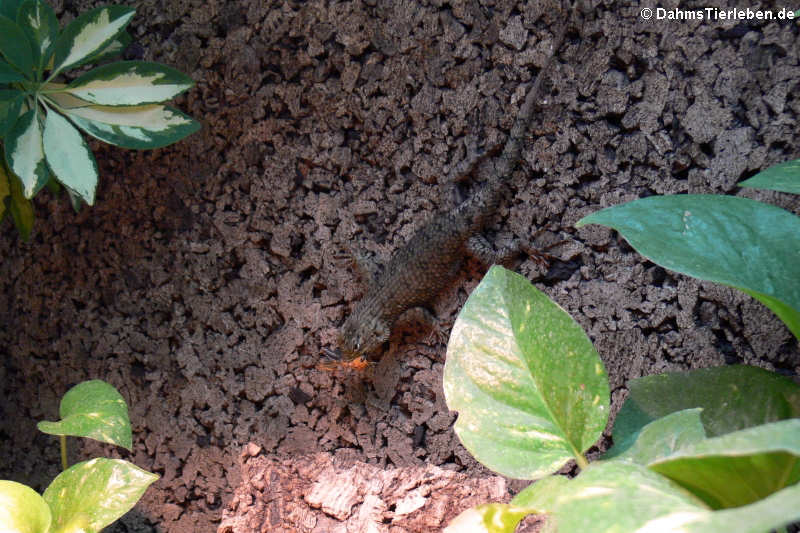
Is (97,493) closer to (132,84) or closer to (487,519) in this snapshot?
(487,519)

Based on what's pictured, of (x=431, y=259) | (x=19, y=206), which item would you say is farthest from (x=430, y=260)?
(x=19, y=206)

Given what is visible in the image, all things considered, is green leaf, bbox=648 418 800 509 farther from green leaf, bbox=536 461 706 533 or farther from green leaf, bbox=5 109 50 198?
green leaf, bbox=5 109 50 198

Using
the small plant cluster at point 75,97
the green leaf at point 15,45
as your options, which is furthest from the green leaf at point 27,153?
the green leaf at point 15,45

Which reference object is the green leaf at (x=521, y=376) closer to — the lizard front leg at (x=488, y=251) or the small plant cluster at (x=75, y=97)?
the lizard front leg at (x=488, y=251)

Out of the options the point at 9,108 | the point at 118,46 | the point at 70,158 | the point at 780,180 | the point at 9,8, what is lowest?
the point at 780,180

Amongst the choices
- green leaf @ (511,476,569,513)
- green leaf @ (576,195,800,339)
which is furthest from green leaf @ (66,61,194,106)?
green leaf @ (511,476,569,513)

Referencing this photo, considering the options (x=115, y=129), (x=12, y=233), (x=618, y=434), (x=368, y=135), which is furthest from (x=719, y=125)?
(x=12, y=233)

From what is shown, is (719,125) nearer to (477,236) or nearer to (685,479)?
(477,236)

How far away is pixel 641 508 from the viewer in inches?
20.0

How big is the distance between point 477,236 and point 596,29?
20.6 inches

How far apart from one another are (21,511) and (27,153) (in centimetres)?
82

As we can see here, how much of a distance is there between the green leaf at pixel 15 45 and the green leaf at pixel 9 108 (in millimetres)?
66

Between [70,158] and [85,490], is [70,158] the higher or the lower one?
the higher one

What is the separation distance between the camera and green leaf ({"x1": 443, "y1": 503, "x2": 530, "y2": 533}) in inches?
27.1
